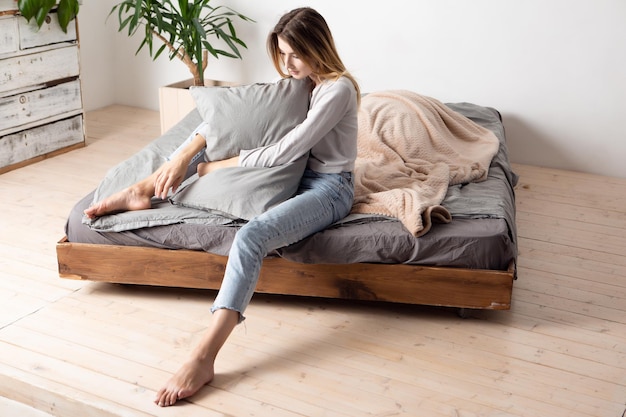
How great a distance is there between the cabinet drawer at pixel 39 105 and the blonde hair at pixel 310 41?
78.6 inches

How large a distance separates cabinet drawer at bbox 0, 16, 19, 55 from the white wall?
4.42 ft

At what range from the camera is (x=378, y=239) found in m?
2.61

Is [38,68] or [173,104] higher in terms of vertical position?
[38,68]

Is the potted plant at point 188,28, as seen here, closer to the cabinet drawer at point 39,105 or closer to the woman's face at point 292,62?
the cabinet drawer at point 39,105

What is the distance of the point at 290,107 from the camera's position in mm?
2770

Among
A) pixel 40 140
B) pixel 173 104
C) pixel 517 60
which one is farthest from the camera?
pixel 173 104

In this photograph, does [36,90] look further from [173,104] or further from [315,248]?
[315,248]

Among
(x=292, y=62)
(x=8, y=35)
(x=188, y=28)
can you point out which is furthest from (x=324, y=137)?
(x=8, y=35)

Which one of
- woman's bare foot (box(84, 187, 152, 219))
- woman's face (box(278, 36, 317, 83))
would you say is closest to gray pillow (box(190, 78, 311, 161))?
woman's face (box(278, 36, 317, 83))

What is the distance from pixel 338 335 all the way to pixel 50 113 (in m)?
2.51

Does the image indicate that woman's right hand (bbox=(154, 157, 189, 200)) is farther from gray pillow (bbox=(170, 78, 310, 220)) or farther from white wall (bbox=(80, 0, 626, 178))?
white wall (bbox=(80, 0, 626, 178))

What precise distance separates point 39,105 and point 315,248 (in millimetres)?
2296

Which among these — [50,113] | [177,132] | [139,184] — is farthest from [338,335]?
[50,113]

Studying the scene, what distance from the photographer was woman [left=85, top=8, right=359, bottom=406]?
232cm
